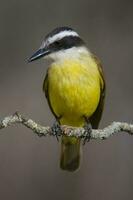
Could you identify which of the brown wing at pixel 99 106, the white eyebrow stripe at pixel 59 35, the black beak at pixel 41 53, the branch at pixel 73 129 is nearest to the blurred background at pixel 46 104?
the brown wing at pixel 99 106

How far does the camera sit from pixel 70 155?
8.51 meters

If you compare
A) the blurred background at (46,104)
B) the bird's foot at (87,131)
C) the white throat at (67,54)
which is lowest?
the bird's foot at (87,131)

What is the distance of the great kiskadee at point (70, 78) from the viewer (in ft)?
25.4

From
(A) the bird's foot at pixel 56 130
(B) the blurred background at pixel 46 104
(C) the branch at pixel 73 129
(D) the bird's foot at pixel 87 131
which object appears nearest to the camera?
(C) the branch at pixel 73 129

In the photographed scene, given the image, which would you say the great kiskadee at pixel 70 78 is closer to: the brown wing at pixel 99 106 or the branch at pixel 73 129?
the brown wing at pixel 99 106

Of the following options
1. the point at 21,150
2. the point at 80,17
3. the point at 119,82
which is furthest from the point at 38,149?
the point at 80,17

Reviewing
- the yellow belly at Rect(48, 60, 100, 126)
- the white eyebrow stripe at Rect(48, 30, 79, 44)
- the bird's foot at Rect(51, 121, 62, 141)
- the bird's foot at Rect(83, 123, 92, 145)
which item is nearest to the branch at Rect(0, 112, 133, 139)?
the bird's foot at Rect(83, 123, 92, 145)

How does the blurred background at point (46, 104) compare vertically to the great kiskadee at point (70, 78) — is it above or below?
above

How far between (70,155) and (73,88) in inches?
36.3

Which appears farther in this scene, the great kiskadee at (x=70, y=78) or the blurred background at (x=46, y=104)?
the blurred background at (x=46, y=104)

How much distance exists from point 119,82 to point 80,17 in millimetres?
1073

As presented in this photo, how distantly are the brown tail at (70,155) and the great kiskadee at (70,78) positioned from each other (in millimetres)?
496

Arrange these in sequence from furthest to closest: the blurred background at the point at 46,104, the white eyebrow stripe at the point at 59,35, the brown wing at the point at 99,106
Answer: the blurred background at the point at 46,104 < the brown wing at the point at 99,106 < the white eyebrow stripe at the point at 59,35

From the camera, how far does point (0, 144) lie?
9.50 m
